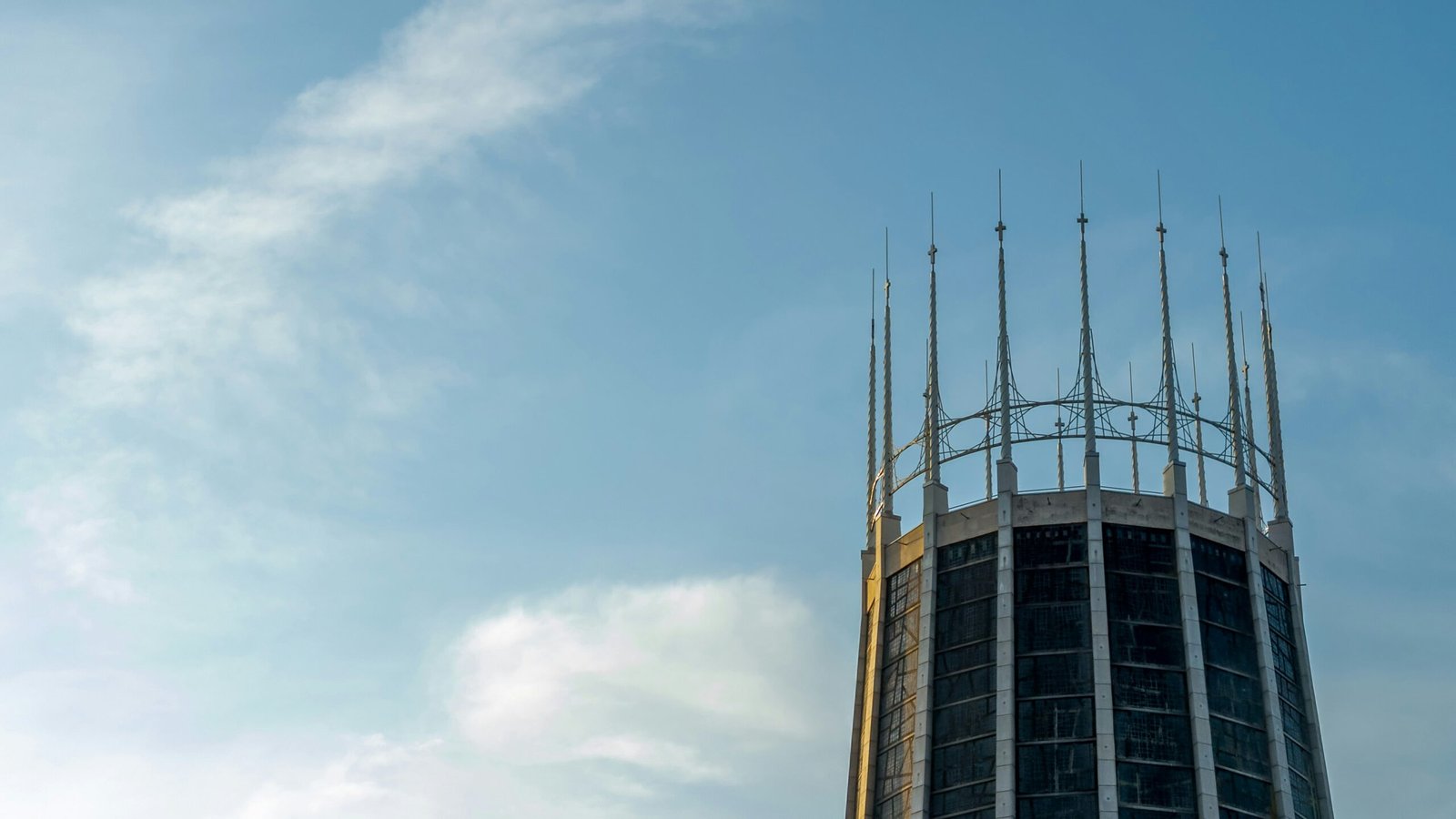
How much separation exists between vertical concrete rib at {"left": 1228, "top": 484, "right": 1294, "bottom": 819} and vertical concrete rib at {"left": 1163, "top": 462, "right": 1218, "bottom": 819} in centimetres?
392

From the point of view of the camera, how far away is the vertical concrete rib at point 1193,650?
10212 centimetres

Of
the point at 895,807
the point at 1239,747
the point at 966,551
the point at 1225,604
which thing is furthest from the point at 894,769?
the point at 1225,604

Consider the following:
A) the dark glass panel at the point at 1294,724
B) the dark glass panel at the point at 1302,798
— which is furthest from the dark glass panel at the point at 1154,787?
the dark glass panel at the point at 1294,724

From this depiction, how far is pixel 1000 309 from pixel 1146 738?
26.1m

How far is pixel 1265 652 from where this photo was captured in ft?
356

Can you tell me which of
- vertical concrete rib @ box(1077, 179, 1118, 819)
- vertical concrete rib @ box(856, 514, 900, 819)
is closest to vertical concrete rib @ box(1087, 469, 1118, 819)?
vertical concrete rib @ box(1077, 179, 1118, 819)

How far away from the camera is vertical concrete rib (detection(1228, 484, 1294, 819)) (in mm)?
105000

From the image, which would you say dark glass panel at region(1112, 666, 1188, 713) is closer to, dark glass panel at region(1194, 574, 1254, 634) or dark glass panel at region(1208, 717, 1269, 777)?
→ dark glass panel at region(1208, 717, 1269, 777)

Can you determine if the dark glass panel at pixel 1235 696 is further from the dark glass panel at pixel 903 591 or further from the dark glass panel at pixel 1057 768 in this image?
the dark glass panel at pixel 903 591

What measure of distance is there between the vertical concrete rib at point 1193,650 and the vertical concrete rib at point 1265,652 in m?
3.92

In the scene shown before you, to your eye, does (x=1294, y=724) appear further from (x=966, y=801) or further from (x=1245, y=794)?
(x=966, y=801)

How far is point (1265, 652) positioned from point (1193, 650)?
5.02m

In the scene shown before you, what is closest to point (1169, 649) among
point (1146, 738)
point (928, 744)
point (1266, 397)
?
point (1146, 738)

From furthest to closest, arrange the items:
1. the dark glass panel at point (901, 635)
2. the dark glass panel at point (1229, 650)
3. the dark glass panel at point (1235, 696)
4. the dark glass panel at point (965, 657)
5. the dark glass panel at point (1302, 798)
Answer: the dark glass panel at point (901, 635), the dark glass panel at point (965, 657), the dark glass panel at point (1229, 650), the dark glass panel at point (1302, 798), the dark glass panel at point (1235, 696)
